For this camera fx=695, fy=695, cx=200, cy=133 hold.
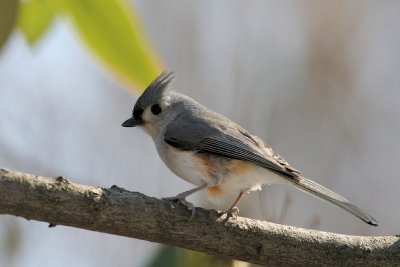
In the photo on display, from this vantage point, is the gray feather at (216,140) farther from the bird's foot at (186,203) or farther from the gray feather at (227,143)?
the bird's foot at (186,203)

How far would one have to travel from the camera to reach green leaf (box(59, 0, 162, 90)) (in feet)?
6.34

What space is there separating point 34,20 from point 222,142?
1175mm

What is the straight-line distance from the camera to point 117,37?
1996mm

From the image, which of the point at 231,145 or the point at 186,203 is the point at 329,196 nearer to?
the point at 231,145

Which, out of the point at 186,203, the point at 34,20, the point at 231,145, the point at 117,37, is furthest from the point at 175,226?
the point at 231,145

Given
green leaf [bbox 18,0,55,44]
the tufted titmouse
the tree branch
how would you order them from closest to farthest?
1. the tree branch
2. green leaf [bbox 18,0,55,44]
3. the tufted titmouse

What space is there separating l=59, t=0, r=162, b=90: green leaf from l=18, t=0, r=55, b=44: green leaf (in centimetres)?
6

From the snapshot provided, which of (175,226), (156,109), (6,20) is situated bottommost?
(175,226)

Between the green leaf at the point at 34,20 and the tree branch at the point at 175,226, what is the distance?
41 centimetres

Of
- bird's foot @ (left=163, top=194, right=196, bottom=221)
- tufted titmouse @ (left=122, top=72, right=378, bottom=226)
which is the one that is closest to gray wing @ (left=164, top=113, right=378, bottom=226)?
tufted titmouse @ (left=122, top=72, right=378, bottom=226)

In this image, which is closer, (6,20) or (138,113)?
(6,20)

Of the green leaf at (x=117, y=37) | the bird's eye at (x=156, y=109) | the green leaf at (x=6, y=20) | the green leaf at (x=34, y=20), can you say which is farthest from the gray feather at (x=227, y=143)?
the green leaf at (x=6, y=20)

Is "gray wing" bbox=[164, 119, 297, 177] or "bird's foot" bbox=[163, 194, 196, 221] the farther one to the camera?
"gray wing" bbox=[164, 119, 297, 177]

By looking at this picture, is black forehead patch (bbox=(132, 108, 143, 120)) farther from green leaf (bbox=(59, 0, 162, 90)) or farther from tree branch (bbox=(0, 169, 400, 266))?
green leaf (bbox=(59, 0, 162, 90))
